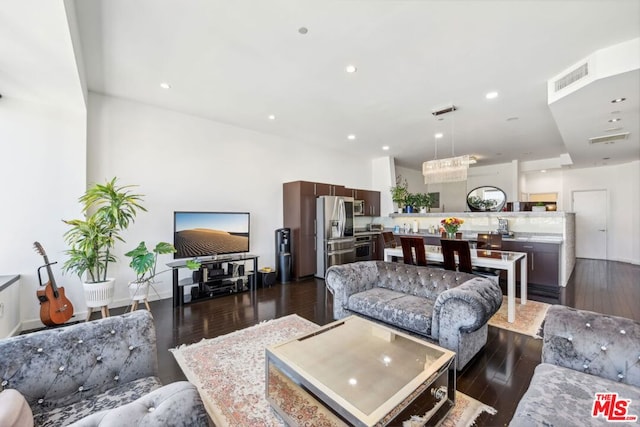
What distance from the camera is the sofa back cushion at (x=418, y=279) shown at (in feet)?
9.56

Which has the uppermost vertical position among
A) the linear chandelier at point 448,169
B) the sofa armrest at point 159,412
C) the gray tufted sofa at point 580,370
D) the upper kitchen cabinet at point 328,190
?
the linear chandelier at point 448,169

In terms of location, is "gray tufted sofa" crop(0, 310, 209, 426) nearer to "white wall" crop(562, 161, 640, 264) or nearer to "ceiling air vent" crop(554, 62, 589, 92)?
"ceiling air vent" crop(554, 62, 589, 92)

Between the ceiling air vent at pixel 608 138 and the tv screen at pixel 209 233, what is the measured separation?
261 inches

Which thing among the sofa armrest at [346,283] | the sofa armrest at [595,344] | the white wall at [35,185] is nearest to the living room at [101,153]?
the white wall at [35,185]

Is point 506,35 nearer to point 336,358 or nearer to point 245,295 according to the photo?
point 336,358

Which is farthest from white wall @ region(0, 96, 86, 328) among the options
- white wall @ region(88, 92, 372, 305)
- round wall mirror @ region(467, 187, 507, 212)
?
round wall mirror @ region(467, 187, 507, 212)

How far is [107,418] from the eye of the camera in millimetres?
953

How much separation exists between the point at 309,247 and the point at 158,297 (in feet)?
9.39

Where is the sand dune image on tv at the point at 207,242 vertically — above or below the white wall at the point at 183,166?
below

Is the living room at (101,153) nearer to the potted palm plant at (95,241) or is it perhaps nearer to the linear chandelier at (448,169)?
the potted palm plant at (95,241)

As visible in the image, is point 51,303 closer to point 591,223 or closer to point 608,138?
point 608,138

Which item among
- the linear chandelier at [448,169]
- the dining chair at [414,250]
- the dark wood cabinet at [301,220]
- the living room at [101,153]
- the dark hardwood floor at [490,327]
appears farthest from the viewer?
the dark wood cabinet at [301,220]

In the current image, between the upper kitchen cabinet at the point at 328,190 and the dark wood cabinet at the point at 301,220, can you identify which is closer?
the dark wood cabinet at the point at 301,220

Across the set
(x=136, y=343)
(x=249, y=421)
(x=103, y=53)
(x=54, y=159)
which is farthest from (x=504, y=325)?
(x=54, y=159)
